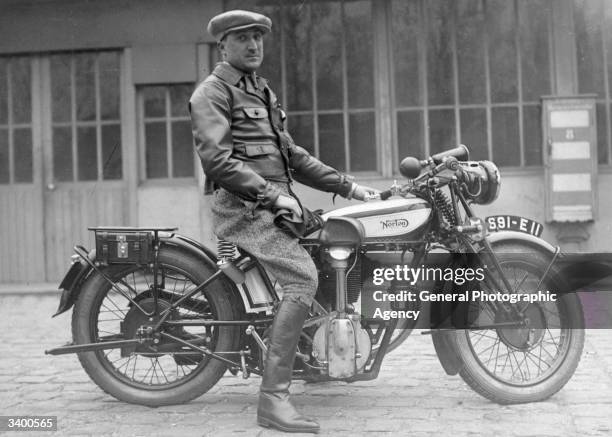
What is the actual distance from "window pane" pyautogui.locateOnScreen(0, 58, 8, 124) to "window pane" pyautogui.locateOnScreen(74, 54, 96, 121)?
750 millimetres

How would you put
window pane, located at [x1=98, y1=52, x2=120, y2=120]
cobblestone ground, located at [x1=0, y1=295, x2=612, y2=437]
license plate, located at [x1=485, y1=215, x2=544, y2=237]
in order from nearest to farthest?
cobblestone ground, located at [x1=0, y1=295, x2=612, y2=437] → license plate, located at [x1=485, y1=215, x2=544, y2=237] → window pane, located at [x1=98, y1=52, x2=120, y2=120]

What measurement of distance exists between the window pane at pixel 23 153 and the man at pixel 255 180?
5474 mm

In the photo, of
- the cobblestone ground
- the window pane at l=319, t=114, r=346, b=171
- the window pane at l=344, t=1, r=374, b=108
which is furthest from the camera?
the window pane at l=319, t=114, r=346, b=171

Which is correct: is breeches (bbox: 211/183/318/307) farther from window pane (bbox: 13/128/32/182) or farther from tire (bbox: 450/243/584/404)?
window pane (bbox: 13/128/32/182)

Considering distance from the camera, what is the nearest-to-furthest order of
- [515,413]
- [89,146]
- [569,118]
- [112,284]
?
1. [515,413]
2. [112,284]
3. [569,118]
4. [89,146]

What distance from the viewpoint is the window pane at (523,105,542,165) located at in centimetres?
866

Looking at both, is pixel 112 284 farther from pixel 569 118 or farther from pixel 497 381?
pixel 569 118

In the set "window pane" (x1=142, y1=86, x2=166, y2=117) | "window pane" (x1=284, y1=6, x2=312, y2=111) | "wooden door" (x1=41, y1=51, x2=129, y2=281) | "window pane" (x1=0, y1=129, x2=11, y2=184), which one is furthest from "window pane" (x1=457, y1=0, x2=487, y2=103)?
"window pane" (x1=0, y1=129, x2=11, y2=184)

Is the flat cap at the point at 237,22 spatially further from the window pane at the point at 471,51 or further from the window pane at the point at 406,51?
the window pane at the point at 471,51

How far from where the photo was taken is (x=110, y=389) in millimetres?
4398

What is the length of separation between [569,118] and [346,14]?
2.41 meters

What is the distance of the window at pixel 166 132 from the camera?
8906mm

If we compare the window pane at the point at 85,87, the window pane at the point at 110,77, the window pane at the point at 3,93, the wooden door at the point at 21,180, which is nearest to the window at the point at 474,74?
the window pane at the point at 110,77

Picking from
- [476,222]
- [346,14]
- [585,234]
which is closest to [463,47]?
[346,14]
